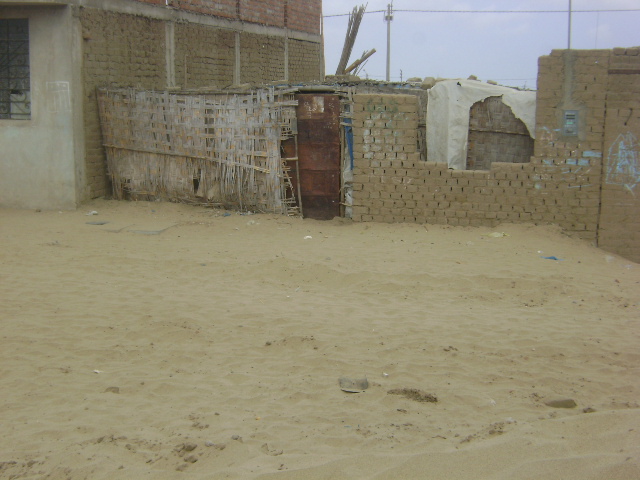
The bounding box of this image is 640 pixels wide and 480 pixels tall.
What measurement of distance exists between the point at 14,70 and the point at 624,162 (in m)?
9.93

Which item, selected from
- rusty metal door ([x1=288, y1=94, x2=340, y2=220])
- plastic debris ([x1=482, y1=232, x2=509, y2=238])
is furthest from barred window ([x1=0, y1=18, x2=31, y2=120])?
plastic debris ([x1=482, y1=232, x2=509, y2=238])

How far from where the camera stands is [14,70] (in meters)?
10.8

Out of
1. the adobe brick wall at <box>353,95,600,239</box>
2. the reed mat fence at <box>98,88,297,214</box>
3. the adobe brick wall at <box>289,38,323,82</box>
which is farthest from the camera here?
the adobe brick wall at <box>289,38,323,82</box>

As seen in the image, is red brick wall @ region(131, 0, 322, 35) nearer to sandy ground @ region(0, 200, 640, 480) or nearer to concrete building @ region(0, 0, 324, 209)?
concrete building @ region(0, 0, 324, 209)

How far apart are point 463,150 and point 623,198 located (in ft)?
7.92

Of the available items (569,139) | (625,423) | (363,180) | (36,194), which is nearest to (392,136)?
(363,180)

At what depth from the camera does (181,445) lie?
3500mm

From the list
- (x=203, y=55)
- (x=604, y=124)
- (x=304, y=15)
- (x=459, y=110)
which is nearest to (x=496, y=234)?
(x=459, y=110)

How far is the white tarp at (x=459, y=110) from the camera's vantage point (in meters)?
9.65

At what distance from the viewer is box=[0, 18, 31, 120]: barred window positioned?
10.7 m

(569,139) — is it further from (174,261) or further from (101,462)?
(101,462)

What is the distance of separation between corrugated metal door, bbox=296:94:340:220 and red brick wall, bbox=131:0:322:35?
438 centimetres

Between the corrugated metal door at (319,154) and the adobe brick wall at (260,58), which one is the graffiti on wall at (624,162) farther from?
the adobe brick wall at (260,58)

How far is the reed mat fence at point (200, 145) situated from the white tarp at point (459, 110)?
7.44 ft
